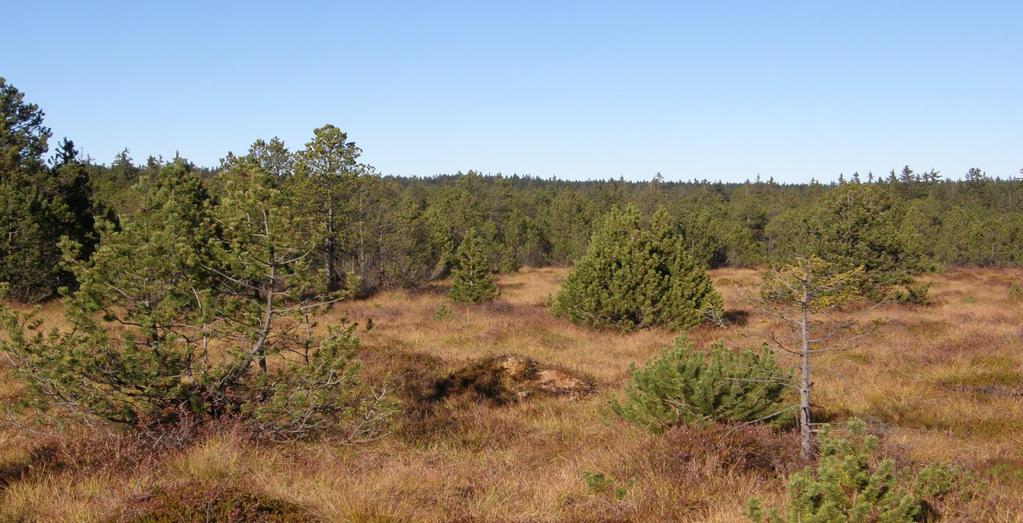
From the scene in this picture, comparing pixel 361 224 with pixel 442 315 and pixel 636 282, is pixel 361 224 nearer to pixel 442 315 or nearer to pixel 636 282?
pixel 442 315

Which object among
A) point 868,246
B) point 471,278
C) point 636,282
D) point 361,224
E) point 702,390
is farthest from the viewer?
point 361,224

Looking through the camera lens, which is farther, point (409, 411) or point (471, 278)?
point (471, 278)

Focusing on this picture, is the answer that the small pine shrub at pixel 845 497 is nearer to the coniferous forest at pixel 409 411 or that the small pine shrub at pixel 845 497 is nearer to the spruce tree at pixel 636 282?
the coniferous forest at pixel 409 411

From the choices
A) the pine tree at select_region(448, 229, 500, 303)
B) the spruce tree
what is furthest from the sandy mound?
the pine tree at select_region(448, 229, 500, 303)

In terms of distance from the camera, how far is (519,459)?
6180 millimetres

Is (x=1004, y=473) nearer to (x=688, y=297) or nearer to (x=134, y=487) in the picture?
(x=134, y=487)

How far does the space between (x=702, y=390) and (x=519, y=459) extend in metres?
1.91

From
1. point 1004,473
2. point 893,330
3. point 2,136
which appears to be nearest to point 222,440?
point 1004,473

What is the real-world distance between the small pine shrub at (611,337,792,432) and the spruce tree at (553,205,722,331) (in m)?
8.09

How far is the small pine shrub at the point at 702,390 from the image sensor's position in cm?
622

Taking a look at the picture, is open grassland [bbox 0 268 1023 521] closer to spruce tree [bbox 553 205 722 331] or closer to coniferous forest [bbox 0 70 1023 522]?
coniferous forest [bbox 0 70 1023 522]

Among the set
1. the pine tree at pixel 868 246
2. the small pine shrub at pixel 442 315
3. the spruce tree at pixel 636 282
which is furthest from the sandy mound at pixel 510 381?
the pine tree at pixel 868 246

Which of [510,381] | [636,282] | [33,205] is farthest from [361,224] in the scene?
[510,381]

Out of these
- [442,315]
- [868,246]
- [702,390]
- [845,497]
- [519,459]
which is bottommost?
[442,315]
